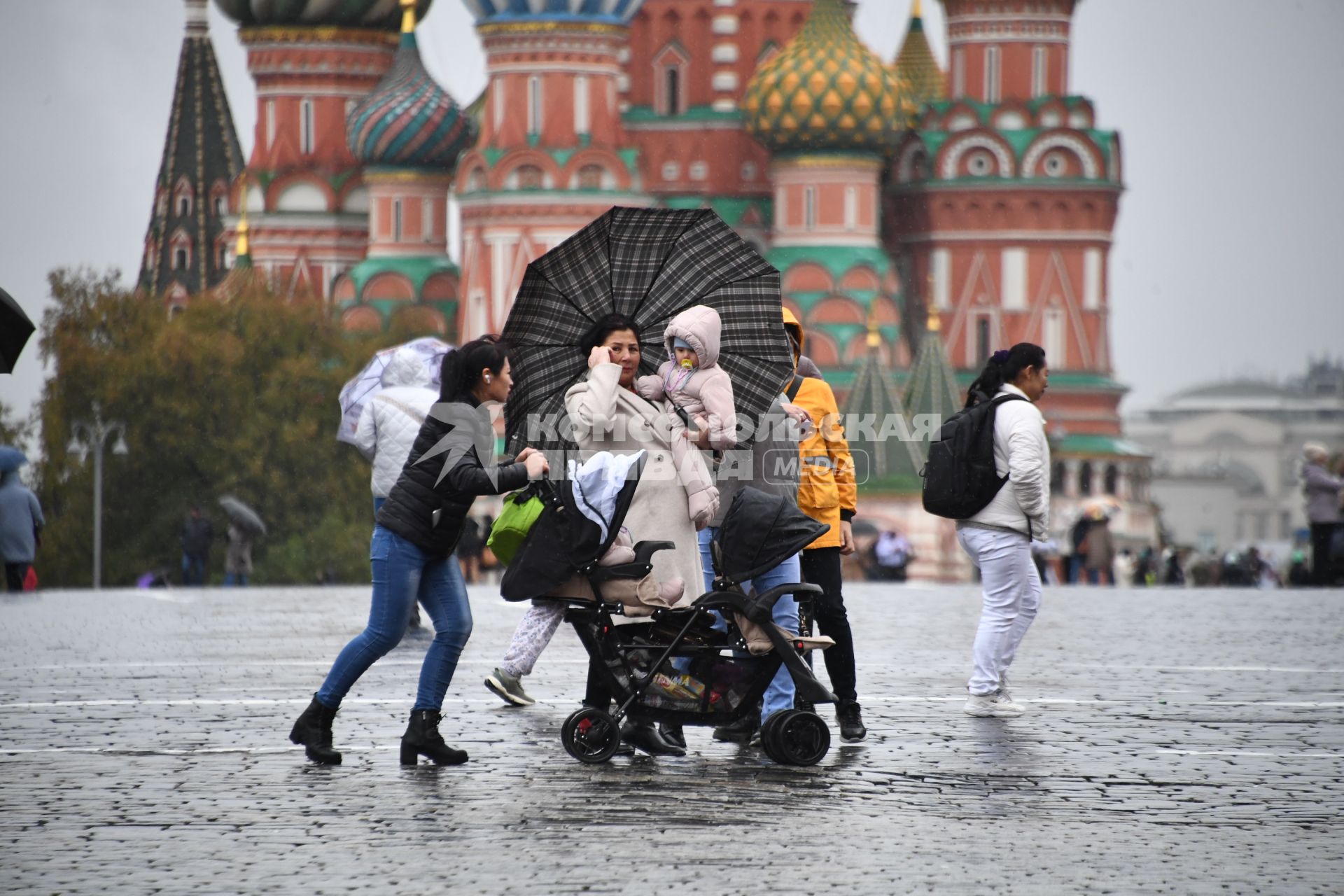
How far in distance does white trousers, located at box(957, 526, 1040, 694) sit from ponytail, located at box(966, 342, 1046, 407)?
1.82ft

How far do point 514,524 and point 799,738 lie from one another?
1230 millimetres

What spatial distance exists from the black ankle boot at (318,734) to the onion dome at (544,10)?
5830 centimetres

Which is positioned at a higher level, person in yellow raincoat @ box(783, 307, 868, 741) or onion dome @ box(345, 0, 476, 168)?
onion dome @ box(345, 0, 476, 168)

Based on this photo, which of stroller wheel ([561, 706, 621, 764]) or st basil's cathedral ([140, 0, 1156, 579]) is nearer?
stroller wheel ([561, 706, 621, 764])

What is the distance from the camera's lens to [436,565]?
9.30 meters

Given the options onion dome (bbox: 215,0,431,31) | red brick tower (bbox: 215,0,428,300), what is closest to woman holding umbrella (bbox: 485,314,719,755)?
red brick tower (bbox: 215,0,428,300)

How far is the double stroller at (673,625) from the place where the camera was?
910 cm

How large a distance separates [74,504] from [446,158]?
2659 centimetres

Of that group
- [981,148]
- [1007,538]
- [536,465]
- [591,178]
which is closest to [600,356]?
[536,465]

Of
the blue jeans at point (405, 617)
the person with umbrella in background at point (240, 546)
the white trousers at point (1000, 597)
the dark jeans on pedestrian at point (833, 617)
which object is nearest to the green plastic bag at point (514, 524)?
the blue jeans at point (405, 617)

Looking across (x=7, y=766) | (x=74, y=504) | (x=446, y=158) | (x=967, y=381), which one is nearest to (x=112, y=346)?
(x=74, y=504)

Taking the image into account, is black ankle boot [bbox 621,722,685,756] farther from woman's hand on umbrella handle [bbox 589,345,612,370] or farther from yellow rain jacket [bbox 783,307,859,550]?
woman's hand on umbrella handle [bbox 589,345,612,370]

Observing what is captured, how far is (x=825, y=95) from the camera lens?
68.6m

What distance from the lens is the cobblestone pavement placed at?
723cm
